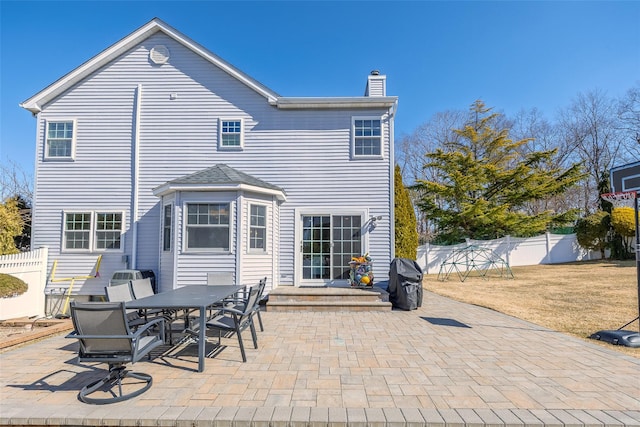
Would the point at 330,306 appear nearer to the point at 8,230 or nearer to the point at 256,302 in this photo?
the point at 256,302

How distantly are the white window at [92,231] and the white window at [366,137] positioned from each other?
737cm

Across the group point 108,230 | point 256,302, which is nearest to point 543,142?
point 256,302

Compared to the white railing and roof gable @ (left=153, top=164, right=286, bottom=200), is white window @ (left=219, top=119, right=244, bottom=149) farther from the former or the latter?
the white railing

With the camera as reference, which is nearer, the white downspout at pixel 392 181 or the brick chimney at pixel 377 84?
the white downspout at pixel 392 181

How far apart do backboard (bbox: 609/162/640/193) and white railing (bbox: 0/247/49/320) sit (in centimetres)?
1318

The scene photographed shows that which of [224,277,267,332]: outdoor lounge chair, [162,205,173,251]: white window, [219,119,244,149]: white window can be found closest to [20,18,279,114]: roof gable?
[219,119,244,149]: white window

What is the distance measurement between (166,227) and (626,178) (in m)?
10.1

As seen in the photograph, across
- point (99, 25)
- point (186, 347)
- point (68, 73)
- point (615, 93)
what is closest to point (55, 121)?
point (68, 73)

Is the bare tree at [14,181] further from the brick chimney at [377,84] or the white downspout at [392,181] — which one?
the white downspout at [392,181]

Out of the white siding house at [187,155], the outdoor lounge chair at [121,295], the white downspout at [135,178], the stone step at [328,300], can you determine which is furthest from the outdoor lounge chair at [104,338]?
the white downspout at [135,178]

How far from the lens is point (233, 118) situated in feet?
32.3

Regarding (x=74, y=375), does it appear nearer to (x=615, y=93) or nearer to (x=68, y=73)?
(x=68, y=73)

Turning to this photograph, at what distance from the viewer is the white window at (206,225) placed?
330 inches

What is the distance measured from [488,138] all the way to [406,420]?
73.4ft
